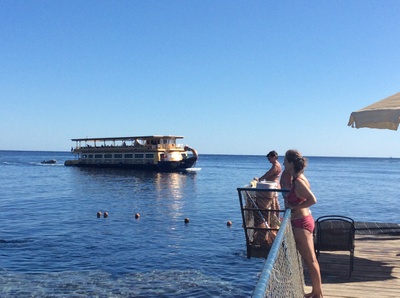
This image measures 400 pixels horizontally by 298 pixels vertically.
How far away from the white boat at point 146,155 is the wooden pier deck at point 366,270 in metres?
55.1

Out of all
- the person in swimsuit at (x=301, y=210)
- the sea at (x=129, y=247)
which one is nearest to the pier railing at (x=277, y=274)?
the person in swimsuit at (x=301, y=210)

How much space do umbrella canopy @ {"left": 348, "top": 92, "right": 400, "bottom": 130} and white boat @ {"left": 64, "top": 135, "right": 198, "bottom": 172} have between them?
5664 centimetres

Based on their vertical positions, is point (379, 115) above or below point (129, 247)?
above

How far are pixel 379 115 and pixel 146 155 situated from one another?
198ft

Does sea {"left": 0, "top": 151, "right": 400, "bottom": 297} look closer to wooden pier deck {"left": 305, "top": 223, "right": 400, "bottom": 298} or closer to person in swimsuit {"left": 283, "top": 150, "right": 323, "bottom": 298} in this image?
wooden pier deck {"left": 305, "top": 223, "right": 400, "bottom": 298}

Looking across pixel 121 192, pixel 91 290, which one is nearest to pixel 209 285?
pixel 91 290

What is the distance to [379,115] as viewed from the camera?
6.94 metres

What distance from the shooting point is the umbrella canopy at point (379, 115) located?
6.75 meters

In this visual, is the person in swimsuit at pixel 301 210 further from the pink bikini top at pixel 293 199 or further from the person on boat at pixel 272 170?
the person on boat at pixel 272 170

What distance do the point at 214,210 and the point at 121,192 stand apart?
13982 millimetres

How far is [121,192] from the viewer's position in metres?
39.1

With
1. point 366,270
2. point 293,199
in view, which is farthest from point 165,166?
point 293,199

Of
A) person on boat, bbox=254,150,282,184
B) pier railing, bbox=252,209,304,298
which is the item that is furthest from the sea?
pier railing, bbox=252,209,304,298

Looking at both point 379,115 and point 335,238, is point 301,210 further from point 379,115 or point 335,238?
point 379,115
